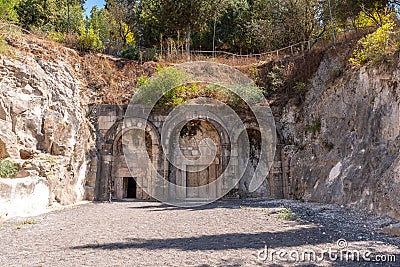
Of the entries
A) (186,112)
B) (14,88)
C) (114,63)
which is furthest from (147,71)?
(14,88)

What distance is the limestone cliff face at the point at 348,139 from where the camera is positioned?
28.7ft

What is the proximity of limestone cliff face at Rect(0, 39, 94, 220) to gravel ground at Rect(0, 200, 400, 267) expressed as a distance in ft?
6.40

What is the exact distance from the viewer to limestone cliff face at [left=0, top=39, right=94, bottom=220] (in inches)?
417

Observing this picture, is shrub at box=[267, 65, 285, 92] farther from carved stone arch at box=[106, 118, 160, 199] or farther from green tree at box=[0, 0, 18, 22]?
green tree at box=[0, 0, 18, 22]

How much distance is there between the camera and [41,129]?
41.9 feet

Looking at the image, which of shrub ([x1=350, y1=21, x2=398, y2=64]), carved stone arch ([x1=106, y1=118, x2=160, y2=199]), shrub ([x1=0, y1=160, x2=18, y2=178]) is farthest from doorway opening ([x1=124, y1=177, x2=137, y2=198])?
shrub ([x1=350, y1=21, x2=398, y2=64])

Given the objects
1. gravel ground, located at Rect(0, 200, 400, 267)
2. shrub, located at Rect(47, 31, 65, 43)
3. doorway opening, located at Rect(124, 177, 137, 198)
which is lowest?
doorway opening, located at Rect(124, 177, 137, 198)

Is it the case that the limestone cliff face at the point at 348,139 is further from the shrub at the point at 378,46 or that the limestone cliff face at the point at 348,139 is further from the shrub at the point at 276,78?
the shrub at the point at 276,78

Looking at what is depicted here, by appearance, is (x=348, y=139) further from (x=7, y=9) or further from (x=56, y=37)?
(x=7, y=9)

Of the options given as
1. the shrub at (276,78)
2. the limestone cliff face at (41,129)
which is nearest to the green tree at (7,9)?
the limestone cliff face at (41,129)

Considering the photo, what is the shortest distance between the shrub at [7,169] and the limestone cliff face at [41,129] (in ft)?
0.82

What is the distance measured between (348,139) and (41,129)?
37.9 ft

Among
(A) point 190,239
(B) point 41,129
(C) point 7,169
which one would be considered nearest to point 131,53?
(B) point 41,129

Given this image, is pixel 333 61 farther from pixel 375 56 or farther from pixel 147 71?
pixel 147 71
